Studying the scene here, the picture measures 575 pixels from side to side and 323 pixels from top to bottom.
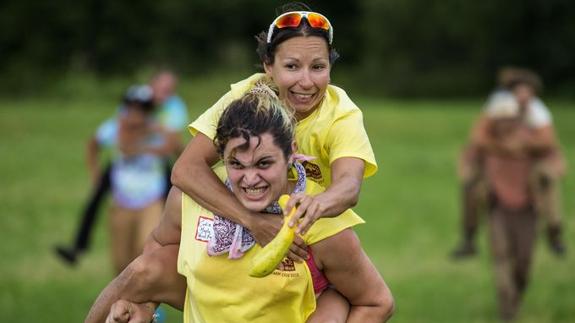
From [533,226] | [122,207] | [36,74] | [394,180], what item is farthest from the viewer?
[36,74]

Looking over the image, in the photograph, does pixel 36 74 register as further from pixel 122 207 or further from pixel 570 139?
pixel 122 207

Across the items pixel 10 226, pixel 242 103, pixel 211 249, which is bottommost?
pixel 10 226

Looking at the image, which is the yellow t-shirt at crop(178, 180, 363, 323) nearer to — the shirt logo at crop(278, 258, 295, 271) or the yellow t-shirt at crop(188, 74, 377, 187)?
the shirt logo at crop(278, 258, 295, 271)

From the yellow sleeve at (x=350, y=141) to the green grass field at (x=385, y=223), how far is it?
730 cm

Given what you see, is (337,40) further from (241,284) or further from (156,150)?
(241,284)

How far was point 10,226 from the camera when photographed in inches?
742

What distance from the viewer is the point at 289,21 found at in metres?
5.02

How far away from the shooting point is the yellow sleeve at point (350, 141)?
4855mm

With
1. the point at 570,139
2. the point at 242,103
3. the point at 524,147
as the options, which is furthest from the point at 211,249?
the point at 570,139

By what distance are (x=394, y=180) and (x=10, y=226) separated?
9.06 metres

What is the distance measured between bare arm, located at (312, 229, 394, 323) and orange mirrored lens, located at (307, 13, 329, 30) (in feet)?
2.91

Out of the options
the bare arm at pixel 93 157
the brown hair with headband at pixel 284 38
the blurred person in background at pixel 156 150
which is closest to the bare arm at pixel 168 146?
the blurred person in background at pixel 156 150

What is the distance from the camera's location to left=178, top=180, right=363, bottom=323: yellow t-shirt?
4.66m

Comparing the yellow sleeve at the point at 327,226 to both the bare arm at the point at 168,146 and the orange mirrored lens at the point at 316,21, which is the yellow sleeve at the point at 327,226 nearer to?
the orange mirrored lens at the point at 316,21
